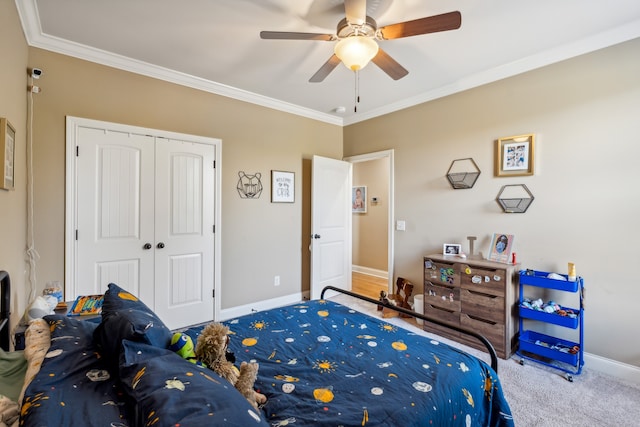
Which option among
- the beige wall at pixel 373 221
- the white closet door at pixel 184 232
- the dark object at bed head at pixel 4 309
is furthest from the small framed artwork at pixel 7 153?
the beige wall at pixel 373 221

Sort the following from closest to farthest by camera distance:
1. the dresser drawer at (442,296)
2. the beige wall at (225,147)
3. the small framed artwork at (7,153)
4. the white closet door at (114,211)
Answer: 1. the small framed artwork at (7,153)
2. the beige wall at (225,147)
3. the white closet door at (114,211)
4. the dresser drawer at (442,296)

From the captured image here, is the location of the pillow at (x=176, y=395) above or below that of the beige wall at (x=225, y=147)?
below

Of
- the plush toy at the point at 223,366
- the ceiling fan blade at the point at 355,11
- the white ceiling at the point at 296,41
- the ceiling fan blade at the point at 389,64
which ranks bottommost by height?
the plush toy at the point at 223,366

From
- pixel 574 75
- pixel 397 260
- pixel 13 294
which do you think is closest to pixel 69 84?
pixel 13 294

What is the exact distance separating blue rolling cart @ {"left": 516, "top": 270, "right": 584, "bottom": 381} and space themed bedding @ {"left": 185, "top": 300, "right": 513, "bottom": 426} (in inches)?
57.9

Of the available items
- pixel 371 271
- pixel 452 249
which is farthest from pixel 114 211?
pixel 371 271

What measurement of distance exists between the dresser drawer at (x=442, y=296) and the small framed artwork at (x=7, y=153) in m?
3.54

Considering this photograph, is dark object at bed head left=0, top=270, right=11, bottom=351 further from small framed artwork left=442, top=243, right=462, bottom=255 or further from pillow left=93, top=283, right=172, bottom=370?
small framed artwork left=442, top=243, right=462, bottom=255

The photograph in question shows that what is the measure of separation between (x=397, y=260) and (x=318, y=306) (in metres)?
1.99

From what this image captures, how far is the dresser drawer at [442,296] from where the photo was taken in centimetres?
304

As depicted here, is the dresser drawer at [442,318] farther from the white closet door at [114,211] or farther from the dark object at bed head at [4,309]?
the dark object at bed head at [4,309]

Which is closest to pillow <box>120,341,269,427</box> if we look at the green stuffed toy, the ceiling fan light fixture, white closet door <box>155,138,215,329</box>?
the green stuffed toy

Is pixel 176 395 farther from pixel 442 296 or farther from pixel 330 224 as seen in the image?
pixel 330 224

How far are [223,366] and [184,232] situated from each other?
2.38 meters
